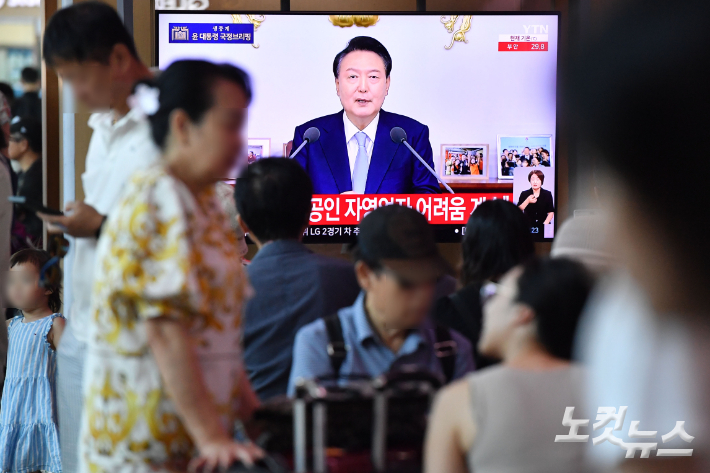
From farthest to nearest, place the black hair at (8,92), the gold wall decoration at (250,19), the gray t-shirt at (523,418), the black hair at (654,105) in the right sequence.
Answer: the gold wall decoration at (250,19), the black hair at (8,92), the gray t-shirt at (523,418), the black hair at (654,105)

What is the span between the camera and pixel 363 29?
3.88 metres

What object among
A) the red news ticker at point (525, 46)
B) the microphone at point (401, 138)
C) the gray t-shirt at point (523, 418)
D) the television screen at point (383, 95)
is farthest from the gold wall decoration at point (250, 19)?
the gray t-shirt at point (523, 418)

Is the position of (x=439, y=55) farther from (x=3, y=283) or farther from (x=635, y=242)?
(x=635, y=242)

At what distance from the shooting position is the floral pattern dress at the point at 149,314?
0.99 metres

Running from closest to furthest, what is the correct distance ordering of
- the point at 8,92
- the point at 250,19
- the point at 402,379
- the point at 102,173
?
the point at 402,379
the point at 102,173
the point at 8,92
the point at 250,19

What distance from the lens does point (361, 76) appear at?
3904 millimetres

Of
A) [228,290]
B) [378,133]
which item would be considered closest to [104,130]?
[228,290]

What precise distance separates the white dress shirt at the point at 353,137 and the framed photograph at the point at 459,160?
377 millimetres

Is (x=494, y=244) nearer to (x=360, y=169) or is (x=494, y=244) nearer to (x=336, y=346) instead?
(x=336, y=346)

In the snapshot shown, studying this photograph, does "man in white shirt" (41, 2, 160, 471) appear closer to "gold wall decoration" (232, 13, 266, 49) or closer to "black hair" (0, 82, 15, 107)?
"black hair" (0, 82, 15, 107)

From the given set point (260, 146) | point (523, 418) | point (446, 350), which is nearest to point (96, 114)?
point (446, 350)

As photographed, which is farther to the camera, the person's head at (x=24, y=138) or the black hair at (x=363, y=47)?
the black hair at (x=363, y=47)

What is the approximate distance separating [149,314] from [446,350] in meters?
0.61

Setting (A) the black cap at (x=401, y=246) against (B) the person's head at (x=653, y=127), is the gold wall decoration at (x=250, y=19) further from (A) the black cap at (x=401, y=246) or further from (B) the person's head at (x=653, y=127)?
(B) the person's head at (x=653, y=127)
